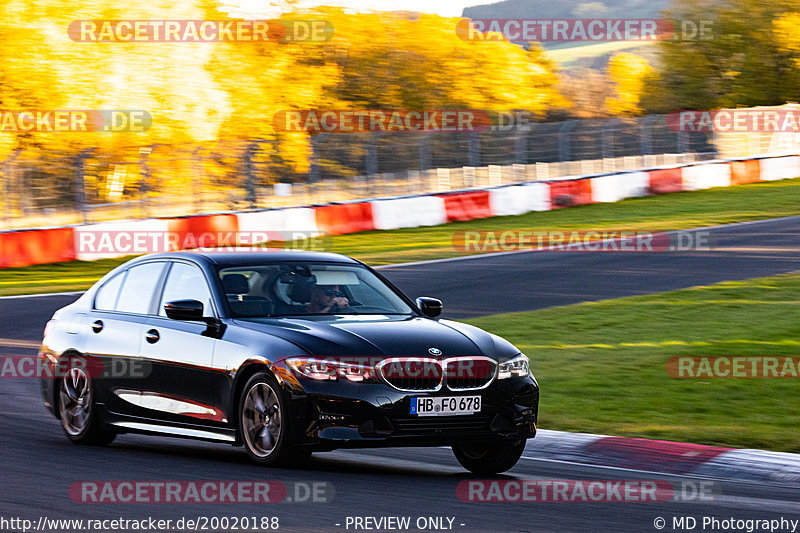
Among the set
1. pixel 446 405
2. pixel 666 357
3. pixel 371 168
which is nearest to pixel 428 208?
pixel 371 168

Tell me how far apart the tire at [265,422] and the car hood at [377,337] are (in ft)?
1.07

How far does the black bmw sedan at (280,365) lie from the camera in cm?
778

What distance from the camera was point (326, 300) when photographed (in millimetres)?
8820

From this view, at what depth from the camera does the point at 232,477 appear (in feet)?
25.7

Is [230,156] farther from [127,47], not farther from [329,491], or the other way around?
[329,491]

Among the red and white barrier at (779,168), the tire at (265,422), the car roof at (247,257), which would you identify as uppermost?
the car roof at (247,257)

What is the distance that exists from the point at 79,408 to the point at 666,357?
5804 millimetres

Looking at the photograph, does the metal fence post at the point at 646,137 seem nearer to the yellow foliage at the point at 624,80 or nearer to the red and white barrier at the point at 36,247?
the red and white barrier at the point at 36,247

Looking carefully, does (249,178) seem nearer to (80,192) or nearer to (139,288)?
(80,192)

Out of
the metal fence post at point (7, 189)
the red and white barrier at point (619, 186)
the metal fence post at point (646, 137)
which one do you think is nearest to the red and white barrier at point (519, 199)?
the red and white barrier at point (619, 186)

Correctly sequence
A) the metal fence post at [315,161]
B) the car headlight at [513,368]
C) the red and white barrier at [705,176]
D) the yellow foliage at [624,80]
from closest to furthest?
the car headlight at [513,368]
the metal fence post at [315,161]
the red and white barrier at [705,176]
the yellow foliage at [624,80]

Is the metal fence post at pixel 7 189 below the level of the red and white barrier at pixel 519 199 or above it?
above

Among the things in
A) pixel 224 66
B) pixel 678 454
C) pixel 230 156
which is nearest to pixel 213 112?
pixel 224 66

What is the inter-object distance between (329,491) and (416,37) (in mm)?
49101
